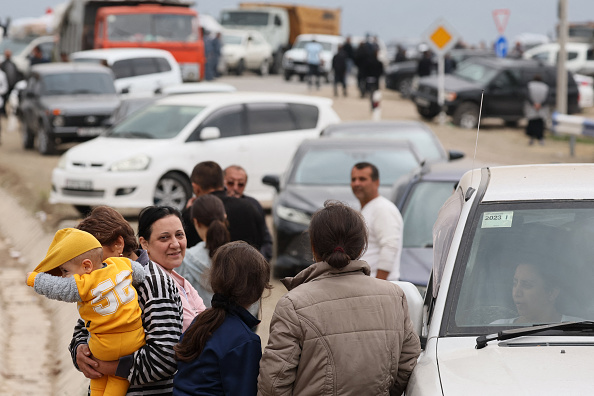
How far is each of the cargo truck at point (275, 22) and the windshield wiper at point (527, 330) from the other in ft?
145

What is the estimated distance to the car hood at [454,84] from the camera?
1099 inches

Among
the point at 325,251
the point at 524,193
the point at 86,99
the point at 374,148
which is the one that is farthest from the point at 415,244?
the point at 86,99

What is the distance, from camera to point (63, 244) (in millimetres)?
3631

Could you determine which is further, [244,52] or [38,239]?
[244,52]

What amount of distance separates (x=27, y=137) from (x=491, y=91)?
494 inches

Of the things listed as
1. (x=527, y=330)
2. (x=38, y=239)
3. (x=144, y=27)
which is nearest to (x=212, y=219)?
(x=527, y=330)

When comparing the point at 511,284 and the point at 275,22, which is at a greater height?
the point at 275,22

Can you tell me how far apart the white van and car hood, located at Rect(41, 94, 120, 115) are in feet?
8.32

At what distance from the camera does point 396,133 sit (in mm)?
13664

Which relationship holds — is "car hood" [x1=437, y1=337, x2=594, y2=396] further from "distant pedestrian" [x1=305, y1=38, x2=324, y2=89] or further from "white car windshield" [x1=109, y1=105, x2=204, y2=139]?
"distant pedestrian" [x1=305, y1=38, x2=324, y2=89]

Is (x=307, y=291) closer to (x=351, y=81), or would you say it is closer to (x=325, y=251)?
(x=325, y=251)

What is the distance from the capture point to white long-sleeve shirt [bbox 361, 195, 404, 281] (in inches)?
275

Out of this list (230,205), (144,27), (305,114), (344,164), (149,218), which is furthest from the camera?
(144,27)

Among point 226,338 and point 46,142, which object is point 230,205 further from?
point 46,142
